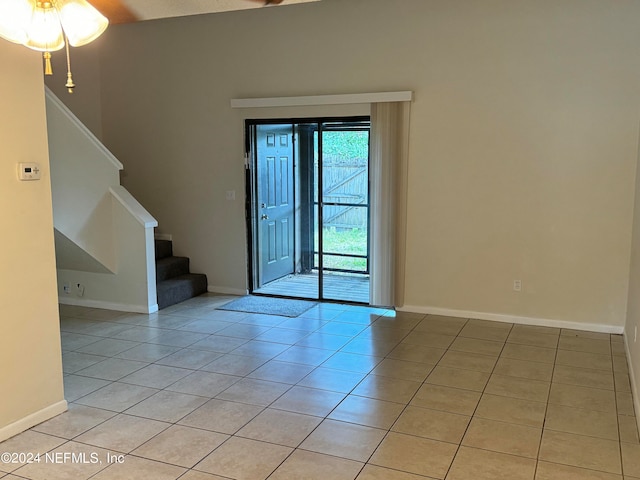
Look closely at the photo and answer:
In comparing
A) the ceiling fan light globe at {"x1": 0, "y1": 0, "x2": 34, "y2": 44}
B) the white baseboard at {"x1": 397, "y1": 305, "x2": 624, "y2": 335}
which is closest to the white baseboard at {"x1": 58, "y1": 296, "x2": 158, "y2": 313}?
the white baseboard at {"x1": 397, "y1": 305, "x2": 624, "y2": 335}

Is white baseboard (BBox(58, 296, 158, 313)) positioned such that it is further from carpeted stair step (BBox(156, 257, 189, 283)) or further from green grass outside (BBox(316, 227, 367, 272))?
green grass outside (BBox(316, 227, 367, 272))

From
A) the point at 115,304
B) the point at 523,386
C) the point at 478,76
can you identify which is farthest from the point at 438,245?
the point at 115,304

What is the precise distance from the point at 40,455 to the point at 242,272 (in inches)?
143

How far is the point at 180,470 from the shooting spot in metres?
2.86

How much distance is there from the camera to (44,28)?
2.60 meters

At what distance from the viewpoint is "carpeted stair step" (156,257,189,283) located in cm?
632

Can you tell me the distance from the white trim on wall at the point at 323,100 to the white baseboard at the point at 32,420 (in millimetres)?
3625

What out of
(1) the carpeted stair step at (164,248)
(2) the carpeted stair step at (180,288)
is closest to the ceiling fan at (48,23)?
(2) the carpeted stair step at (180,288)

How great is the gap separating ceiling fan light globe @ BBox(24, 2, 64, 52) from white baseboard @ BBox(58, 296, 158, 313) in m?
3.52

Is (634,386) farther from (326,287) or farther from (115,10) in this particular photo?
(115,10)

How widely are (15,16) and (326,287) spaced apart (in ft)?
14.1

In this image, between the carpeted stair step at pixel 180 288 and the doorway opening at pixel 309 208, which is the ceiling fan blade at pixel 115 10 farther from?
the carpeted stair step at pixel 180 288

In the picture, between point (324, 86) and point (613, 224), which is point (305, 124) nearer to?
point (324, 86)

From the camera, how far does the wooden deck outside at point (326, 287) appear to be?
6.19 metres
